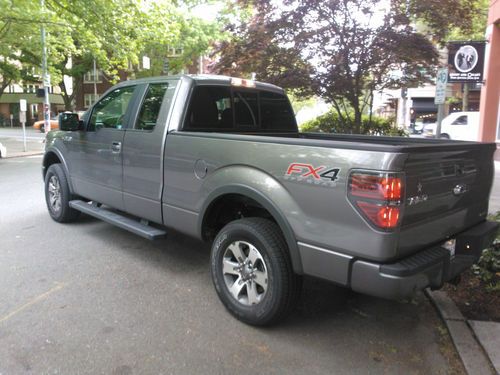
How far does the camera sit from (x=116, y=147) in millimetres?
4637

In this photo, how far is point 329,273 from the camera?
109 inches

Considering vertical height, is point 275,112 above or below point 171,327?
above

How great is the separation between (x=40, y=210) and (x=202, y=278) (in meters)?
4.05

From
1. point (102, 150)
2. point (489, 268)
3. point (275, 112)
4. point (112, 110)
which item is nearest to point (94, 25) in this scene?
point (112, 110)

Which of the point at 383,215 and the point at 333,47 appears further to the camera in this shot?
the point at 333,47

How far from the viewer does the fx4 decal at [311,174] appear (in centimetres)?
267

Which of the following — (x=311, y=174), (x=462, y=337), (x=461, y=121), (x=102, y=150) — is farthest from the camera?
(x=461, y=121)

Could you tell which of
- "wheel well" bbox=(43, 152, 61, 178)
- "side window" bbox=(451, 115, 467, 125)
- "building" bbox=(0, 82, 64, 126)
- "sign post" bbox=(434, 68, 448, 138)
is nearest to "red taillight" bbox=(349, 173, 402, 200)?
"wheel well" bbox=(43, 152, 61, 178)

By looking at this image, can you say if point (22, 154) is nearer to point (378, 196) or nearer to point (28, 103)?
point (378, 196)

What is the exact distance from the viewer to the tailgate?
2600 mm

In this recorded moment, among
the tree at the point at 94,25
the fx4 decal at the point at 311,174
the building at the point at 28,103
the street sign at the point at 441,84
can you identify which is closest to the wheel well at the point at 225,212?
the fx4 decal at the point at 311,174

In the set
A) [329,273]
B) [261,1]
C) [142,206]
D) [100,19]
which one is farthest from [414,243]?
[100,19]

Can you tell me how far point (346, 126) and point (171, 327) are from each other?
816 cm

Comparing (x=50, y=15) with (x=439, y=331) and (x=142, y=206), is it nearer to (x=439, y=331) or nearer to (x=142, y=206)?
(x=142, y=206)
